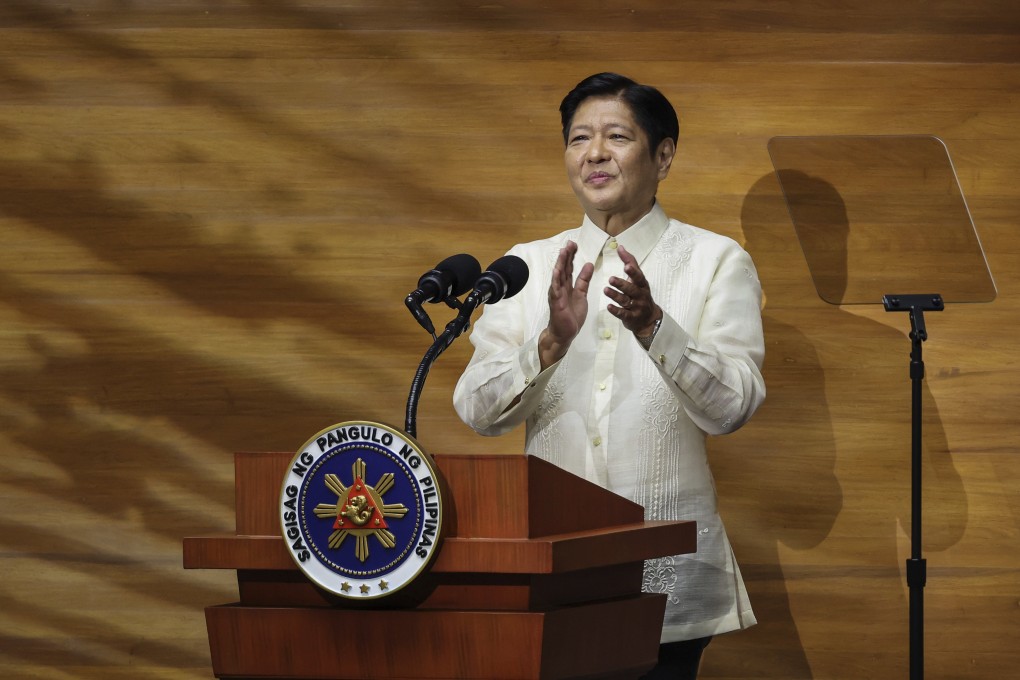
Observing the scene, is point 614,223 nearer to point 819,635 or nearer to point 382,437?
point 382,437

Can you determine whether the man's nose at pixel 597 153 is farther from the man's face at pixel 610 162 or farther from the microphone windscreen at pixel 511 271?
the microphone windscreen at pixel 511 271

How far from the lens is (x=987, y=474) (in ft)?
11.0

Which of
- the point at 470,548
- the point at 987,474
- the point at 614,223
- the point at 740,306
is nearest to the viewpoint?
the point at 470,548

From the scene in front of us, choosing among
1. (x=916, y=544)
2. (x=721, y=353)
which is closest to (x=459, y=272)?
(x=721, y=353)

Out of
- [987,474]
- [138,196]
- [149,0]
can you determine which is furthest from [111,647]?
[987,474]

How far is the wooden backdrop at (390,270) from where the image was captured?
3363mm

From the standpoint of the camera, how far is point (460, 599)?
168 cm

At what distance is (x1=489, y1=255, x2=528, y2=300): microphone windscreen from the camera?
1.92m

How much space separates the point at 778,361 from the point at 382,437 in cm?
196

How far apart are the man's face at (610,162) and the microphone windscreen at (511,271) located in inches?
26.5

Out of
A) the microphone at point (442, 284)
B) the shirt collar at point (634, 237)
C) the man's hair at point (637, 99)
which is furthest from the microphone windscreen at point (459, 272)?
the man's hair at point (637, 99)

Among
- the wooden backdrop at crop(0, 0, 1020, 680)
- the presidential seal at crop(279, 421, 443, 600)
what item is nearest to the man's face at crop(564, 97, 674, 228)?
the wooden backdrop at crop(0, 0, 1020, 680)

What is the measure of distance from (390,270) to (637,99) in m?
1.08

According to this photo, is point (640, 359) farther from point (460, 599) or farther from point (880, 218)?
point (880, 218)
